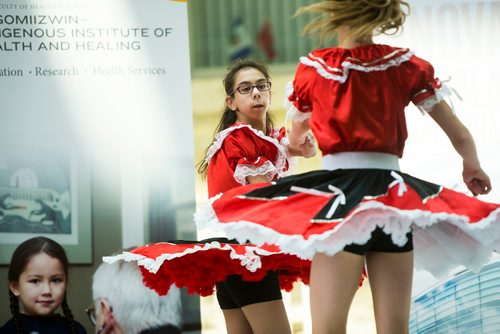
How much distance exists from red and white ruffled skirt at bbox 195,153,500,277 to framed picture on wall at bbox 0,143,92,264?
79.2 inches

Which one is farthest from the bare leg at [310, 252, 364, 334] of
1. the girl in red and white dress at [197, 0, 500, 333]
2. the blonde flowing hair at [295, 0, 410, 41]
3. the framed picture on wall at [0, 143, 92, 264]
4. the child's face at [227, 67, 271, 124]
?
the framed picture on wall at [0, 143, 92, 264]

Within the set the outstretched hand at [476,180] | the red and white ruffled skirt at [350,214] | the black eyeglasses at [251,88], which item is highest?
the black eyeglasses at [251,88]

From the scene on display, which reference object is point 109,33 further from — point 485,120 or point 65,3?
point 485,120

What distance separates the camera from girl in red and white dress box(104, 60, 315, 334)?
2.97m

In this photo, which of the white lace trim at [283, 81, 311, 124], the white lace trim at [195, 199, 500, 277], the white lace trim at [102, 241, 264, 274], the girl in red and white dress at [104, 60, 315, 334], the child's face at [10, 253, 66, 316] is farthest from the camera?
the child's face at [10, 253, 66, 316]

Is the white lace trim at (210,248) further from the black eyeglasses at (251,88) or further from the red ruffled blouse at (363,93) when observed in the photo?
the black eyeglasses at (251,88)

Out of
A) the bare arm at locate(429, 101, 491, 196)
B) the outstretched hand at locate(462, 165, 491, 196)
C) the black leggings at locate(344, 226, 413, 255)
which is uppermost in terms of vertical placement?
the bare arm at locate(429, 101, 491, 196)

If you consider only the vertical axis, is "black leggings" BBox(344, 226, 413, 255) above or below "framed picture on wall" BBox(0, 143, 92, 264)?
below

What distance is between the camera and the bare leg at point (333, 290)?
2.32 meters

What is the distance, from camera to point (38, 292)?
431 centimetres

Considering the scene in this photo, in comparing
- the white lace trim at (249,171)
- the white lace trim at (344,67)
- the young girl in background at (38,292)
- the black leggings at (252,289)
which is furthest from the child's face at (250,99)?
the young girl in background at (38,292)

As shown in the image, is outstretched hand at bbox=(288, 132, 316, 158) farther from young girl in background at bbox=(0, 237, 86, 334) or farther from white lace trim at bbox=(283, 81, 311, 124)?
young girl in background at bbox=(0, 237, 86, 334)

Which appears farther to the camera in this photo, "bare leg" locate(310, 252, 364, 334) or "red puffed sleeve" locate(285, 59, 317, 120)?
"red puffed sleeve" locate(285, 59, 317, 120)

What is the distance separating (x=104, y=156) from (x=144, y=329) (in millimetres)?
891
